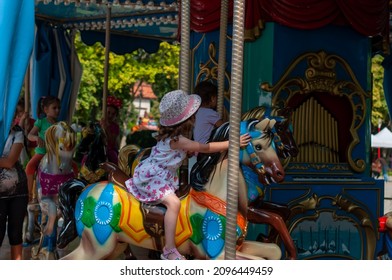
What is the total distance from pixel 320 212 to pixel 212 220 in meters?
2.26

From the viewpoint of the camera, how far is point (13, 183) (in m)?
5.63

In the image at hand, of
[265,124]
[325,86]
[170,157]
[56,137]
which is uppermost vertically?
[325,86]

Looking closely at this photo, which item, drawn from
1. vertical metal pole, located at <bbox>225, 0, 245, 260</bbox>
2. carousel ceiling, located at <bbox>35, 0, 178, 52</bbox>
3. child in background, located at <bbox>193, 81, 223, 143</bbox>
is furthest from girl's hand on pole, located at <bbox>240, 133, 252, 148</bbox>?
carousel ceiling, located at <bbox>35, 0, 178, 52</bbox>

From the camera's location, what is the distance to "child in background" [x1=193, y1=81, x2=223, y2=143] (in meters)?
5.83

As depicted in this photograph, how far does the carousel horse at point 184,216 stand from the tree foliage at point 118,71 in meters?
22.3

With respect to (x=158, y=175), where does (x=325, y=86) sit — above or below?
above

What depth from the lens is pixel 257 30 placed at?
6.56 metres

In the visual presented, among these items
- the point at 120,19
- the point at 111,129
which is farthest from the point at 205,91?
the point at 120,19

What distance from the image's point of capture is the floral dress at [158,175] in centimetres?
461

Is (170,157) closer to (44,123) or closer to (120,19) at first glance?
(44,123)

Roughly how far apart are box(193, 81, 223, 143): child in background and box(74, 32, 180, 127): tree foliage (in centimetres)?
2094

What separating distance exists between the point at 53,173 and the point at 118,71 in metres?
21.6
